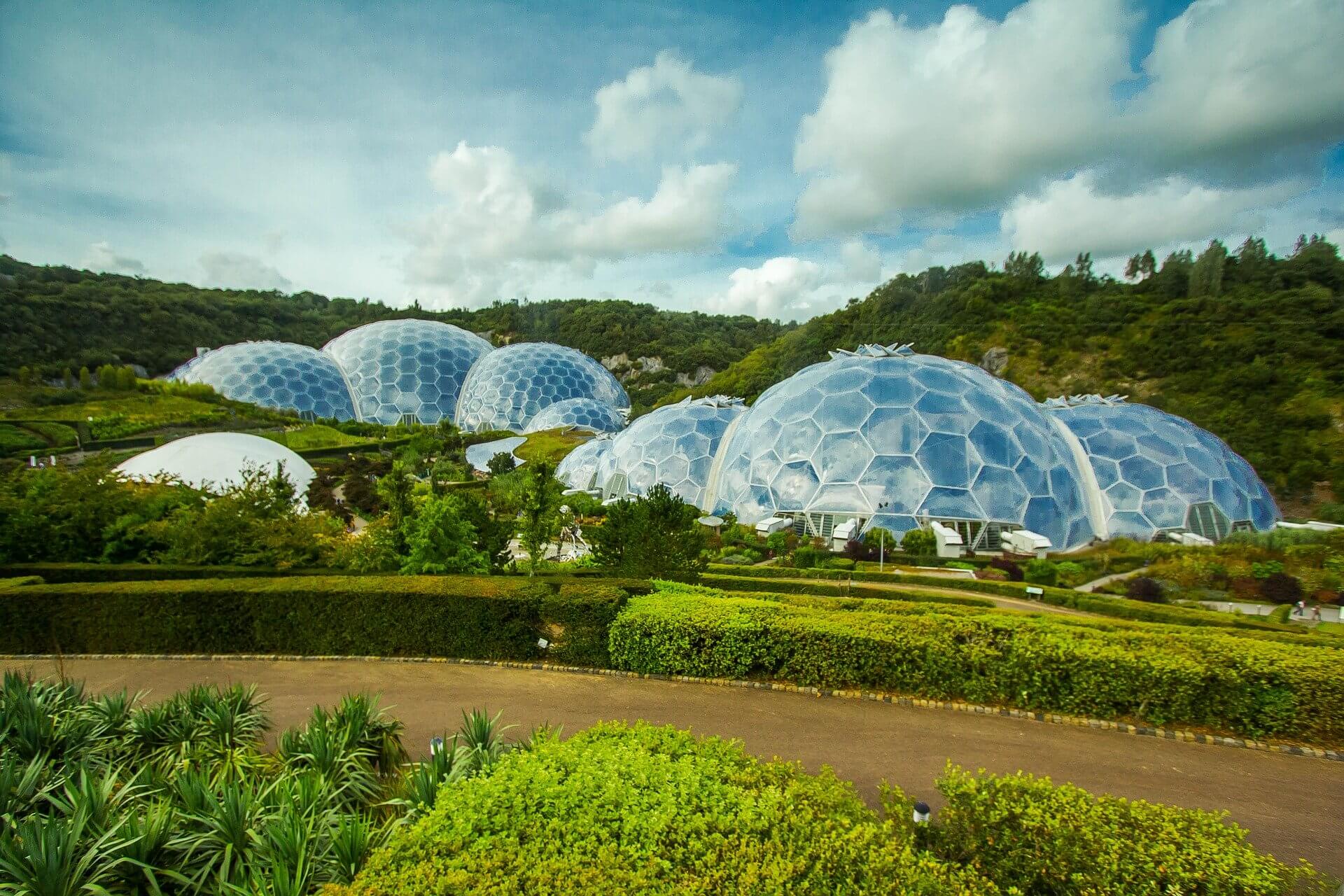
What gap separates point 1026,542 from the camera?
1770 cm

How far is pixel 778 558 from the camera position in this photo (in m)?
17.9

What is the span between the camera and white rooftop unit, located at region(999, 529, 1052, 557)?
17.6 m

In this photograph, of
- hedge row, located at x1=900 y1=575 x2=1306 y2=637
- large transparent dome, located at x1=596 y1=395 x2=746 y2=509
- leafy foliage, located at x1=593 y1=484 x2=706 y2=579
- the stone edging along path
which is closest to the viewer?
the stone edging along path

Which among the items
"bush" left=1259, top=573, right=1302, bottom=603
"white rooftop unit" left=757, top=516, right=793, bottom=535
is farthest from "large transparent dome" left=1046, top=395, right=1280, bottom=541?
"white rooftop unit" left=757, top=516, right=793, bottom=535

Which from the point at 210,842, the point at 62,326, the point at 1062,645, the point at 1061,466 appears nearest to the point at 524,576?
the point at 210,842

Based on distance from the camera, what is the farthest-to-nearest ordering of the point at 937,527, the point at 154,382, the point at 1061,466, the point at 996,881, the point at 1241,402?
the point at 154,382, the point at 1241,402, the point at 1061,466, the point at 937,527, the point at 996,881

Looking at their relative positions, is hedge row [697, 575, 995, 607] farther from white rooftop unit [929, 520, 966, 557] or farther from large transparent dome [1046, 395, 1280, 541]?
large transparent dome [1046, 395, 1280, 541]

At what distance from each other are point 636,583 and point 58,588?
32.6ft

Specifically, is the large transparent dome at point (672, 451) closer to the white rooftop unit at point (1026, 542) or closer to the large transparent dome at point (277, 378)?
the white rooftop unit at point (1026, 542)

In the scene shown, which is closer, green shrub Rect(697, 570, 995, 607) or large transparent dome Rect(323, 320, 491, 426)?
green shrub Rect(697, 570, 995, 607)

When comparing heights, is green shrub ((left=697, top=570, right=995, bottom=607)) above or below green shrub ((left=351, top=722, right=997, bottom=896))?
below

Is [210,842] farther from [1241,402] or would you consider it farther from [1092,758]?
[1241,402]

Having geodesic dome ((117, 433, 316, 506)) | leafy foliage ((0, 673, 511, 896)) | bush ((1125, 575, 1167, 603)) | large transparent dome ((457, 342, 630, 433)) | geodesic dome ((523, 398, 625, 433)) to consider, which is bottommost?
leafy foliage ((0, 673, 511, 896))

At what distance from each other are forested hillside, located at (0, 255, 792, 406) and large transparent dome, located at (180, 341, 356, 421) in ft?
32.7
